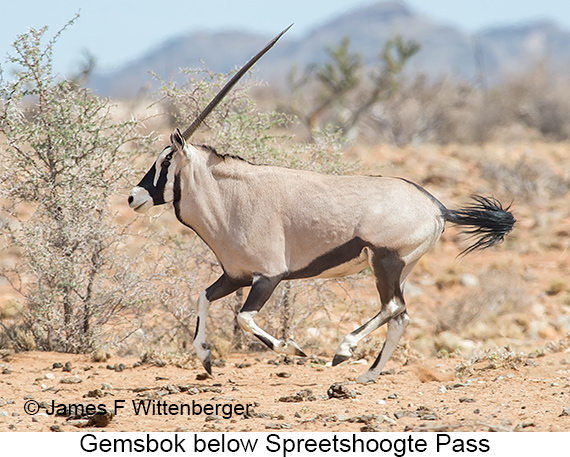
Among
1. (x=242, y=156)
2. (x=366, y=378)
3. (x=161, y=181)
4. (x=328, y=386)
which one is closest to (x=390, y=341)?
(x=366, y=378)

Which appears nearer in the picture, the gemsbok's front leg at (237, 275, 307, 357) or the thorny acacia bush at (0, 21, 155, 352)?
the gemsbok's front leg at (237, 275, 307, 357)

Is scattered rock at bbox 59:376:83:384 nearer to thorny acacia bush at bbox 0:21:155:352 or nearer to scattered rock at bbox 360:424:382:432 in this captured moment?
thorny acacia bush at bbox 0:21:155:352

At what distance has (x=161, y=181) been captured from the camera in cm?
732

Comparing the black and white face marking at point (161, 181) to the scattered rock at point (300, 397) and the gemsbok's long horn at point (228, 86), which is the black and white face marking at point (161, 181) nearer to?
the gemsbok's long horn at point (228, 86)

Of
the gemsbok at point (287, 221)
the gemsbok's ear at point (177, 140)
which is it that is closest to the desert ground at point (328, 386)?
the gemsbok at point (287, 221)

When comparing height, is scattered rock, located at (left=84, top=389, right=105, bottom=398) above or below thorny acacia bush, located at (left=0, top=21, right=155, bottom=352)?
below

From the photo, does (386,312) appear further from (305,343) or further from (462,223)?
(305,343)

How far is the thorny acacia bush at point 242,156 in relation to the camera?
365 inches

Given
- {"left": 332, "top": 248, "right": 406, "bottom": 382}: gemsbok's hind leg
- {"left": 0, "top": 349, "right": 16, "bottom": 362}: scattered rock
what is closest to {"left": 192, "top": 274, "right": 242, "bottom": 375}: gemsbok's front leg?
{"left": 332, "top": 248, "right": 406, "bottom": 382}: gemsbok's hind leg

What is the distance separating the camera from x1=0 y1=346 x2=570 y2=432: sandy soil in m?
6.35

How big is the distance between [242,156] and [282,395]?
9.19 ft

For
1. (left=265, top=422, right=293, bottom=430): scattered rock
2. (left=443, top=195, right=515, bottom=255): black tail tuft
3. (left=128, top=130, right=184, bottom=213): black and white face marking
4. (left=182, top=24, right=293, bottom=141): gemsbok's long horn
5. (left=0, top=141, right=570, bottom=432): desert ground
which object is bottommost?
(left=0, top=141, right=570, bottom=432): desert ground

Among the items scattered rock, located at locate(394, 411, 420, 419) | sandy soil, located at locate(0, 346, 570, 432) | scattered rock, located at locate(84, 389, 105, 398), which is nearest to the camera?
sandy soil, located at locate(0, 346, 570, 432)

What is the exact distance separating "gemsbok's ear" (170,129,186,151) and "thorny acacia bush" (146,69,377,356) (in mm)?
1855
